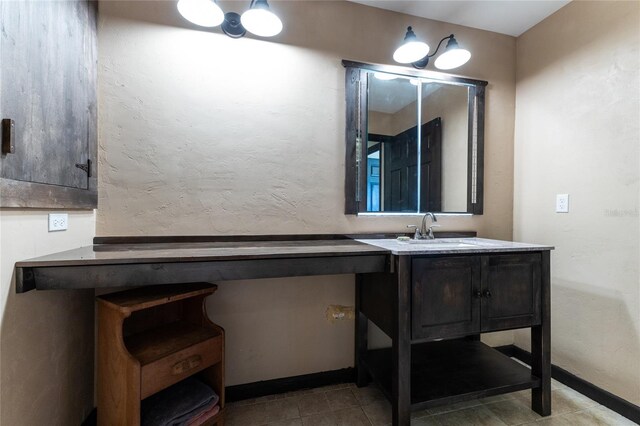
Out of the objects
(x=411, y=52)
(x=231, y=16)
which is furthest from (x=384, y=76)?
(x=231, y=16)

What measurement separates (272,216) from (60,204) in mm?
966

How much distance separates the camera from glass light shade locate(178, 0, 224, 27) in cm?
139

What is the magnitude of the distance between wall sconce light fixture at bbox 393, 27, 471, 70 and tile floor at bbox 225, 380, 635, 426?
2.09 m

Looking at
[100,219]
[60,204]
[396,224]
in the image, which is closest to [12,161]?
[60,204]

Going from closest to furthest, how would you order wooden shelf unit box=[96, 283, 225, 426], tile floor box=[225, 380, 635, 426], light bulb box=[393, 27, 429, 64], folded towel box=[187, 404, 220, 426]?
wooden shelf unit box=[96, 283, 225, 426] → folded towel box=[187, 404, 220, 426] → tile floor box=[225, 380, 635, 426] → light bulb box=[393, 27, 429, 64]

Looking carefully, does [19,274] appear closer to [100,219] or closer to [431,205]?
[100,219]

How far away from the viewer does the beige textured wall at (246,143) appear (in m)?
1.53

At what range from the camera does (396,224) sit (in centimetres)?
196

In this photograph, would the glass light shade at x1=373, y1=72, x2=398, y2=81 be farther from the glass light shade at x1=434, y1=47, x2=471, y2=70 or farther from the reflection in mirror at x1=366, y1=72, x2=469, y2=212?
the glass light shade at x1=434, y1=47, x2=471, y2=70

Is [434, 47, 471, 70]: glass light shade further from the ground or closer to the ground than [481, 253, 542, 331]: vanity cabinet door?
further from the ground

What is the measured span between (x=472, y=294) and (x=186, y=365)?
4.59 ft

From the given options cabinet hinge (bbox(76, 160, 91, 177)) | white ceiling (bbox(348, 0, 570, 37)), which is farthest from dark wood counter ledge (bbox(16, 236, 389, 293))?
white ceiling (bbox(348, 0, 570, 37))

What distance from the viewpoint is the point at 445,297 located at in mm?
1379

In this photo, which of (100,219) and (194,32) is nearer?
(100,219)
